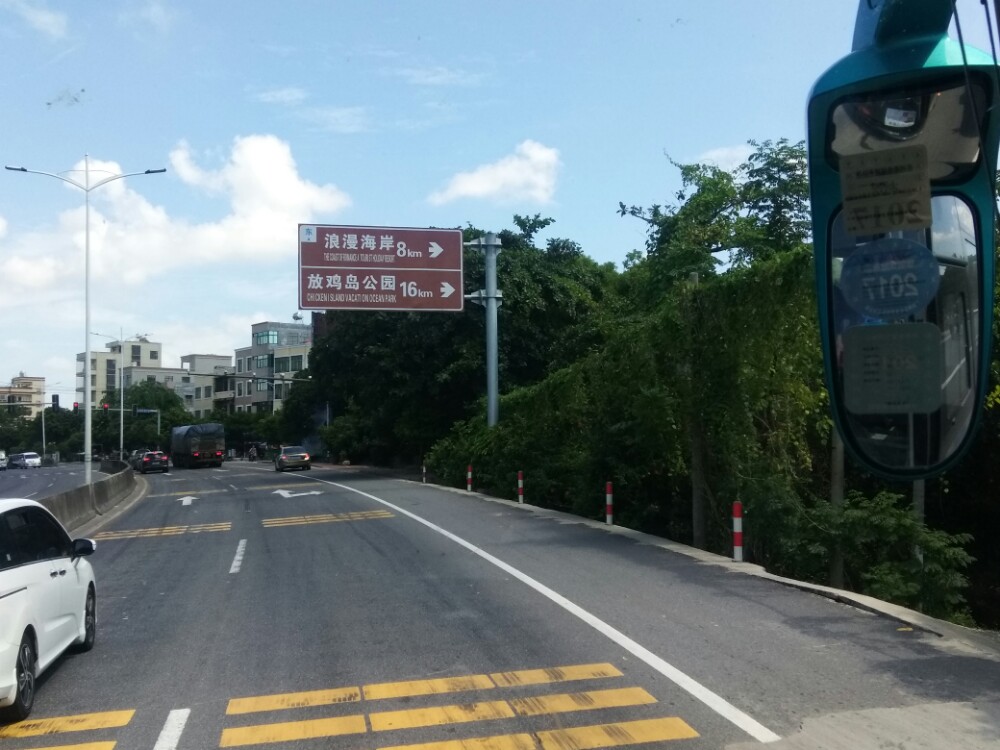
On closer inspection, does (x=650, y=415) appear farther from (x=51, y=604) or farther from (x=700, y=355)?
(x=51, y=604)

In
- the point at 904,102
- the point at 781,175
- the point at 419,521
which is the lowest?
the point at 419,521

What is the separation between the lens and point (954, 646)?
321 inches

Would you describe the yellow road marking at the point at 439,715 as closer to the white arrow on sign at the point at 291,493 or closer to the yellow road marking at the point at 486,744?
the yellow road marking at the point at 486,744

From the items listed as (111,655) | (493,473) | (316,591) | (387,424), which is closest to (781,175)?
(493,473)

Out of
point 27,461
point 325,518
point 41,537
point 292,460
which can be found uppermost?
point 41,537

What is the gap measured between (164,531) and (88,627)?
12545mm

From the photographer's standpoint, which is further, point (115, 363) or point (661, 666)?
point (115, 363)

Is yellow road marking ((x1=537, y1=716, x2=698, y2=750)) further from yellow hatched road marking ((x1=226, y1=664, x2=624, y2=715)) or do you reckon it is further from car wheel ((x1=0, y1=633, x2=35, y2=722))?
car wheel ((x1=0, y1=633, x2=35, y2=722))

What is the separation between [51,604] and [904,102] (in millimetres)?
6824

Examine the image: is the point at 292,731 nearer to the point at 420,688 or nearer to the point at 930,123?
the point at 420,688

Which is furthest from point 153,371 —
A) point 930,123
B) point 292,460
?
point 930,123

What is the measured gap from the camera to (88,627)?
8.72 meters

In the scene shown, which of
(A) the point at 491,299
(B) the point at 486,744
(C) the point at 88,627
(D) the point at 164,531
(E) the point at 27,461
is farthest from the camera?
(E) the point at 27,461

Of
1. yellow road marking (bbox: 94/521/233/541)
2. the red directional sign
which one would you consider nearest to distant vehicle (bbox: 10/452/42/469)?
the red directional sign
